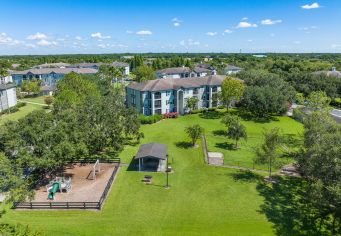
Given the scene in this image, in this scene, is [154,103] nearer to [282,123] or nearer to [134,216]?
[282,123]

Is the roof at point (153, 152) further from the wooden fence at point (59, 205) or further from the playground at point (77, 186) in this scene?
the wooden fence at point (59, 205)

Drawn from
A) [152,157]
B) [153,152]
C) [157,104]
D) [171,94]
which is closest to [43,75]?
[157,104]

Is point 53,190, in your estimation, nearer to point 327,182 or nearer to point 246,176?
point 246,176

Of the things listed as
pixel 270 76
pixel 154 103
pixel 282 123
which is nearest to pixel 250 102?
pixel 282 123

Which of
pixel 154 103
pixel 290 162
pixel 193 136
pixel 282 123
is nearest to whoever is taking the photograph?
pixel 290 162

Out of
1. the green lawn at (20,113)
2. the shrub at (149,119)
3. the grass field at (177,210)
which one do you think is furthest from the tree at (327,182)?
the green lawn at (20,113)

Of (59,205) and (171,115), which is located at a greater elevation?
(171,115)

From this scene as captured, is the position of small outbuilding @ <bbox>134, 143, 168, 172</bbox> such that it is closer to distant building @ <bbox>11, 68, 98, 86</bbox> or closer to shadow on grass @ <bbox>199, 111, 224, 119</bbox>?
shadow on grass @ <bbox>199, 111, 224, 119</bbox>
